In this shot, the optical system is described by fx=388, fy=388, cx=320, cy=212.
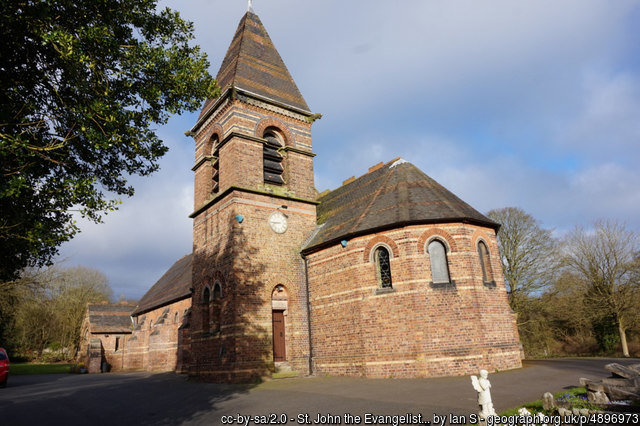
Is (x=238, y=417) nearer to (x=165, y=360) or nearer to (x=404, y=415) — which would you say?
(x=404, y=415)

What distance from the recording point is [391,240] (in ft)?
48.1

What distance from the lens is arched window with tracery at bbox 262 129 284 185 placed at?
18483 mm

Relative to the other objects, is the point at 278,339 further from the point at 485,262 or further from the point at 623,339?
the point at 623,339

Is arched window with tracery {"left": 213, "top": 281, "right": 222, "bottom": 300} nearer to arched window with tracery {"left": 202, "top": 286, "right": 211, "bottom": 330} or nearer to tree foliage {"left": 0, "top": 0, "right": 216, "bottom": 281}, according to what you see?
arched window with tracery {"left": 202, "top": 286, "right": 211, "bottom": 330}

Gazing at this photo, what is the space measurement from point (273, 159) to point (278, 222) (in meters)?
3.31

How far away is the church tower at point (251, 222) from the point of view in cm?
1557

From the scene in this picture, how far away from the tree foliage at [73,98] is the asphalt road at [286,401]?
433cm

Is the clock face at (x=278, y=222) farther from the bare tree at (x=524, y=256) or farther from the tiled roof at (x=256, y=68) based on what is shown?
the bare tree at (x=524, y=256)

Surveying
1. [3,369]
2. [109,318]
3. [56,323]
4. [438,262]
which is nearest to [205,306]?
[3,369]

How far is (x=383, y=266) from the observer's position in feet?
49.0

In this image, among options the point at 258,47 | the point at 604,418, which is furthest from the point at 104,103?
the point at 258,47

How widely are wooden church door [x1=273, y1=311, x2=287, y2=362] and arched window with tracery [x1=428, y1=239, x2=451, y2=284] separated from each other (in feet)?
22.0

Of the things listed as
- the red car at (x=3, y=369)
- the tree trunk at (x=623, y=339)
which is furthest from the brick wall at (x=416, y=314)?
the tree trunk at (x=623, y=339)

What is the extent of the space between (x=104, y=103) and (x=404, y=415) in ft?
26.8
